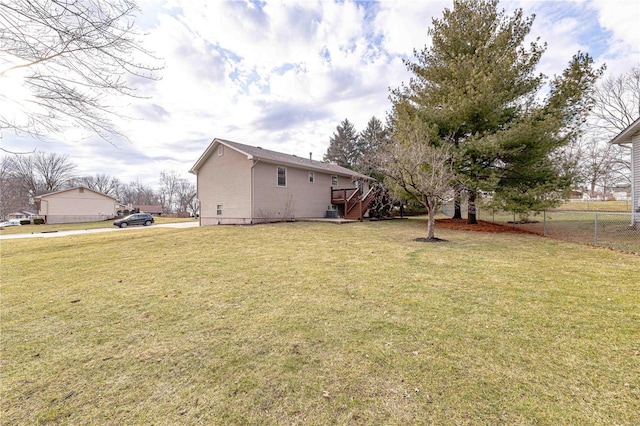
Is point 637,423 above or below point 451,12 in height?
below

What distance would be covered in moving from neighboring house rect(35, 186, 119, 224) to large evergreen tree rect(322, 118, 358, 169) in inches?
1303

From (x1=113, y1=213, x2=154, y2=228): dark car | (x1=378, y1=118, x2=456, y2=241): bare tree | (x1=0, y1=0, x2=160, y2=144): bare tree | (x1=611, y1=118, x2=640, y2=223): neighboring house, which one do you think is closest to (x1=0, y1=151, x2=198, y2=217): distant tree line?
(x1=113, y1=213, x2=154, y2=228): dark car

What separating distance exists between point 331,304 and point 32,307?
4.73 meters

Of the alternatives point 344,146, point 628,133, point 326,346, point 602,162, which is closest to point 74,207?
point 344,146

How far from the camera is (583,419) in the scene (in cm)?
195

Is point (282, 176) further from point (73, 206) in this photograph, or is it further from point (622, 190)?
point (622, 190)

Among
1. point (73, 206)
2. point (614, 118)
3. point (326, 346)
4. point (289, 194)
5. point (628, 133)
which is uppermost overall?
point (614, 118)

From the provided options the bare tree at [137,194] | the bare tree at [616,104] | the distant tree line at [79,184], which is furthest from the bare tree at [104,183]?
the bare tree at [616,104]

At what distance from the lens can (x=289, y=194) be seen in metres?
18.1

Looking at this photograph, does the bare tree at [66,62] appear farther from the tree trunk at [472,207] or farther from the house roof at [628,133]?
the house roof at [628,133]

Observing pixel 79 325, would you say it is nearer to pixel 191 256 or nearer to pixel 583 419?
pixel 191 256

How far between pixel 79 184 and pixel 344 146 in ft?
188

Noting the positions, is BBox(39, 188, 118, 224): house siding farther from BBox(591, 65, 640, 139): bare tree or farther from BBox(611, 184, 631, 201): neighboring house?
BBox(611, 184, 631, 201): neighboring house

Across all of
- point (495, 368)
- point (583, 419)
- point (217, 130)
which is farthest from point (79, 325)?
point (217, 130)
